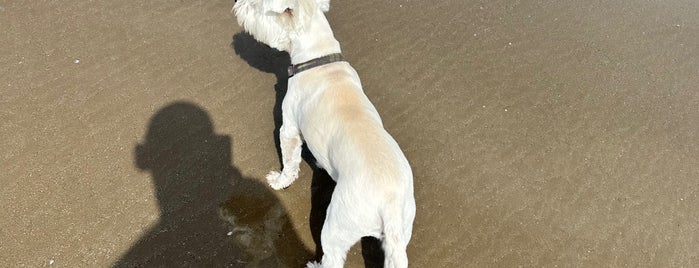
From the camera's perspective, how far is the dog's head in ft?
11.0

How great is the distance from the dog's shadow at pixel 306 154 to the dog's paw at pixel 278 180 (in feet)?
0.78

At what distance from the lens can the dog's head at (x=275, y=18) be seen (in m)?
3.34

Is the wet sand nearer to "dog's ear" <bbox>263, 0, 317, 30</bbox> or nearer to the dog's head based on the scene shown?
the dog's head

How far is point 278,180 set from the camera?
4051 mm

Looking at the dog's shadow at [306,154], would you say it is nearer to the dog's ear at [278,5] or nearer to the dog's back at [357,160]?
the dog's back at [357,160]

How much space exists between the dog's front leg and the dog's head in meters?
0.72

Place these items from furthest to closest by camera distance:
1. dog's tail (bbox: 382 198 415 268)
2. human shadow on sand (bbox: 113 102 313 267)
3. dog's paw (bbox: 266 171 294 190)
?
dog's paw (bbox: 266 171 294 190)
human shadow on sand (bbox: 113 102 313 267)
dog's tail (bbox: 382 198 415 268)

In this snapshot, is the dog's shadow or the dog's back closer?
the dog's back

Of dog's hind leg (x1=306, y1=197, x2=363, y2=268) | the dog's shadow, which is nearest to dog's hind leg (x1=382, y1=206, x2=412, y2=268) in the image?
dog's hind leg (x1=306, y1=197, x2=363, y2=268)

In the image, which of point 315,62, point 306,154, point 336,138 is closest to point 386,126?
point 306,154

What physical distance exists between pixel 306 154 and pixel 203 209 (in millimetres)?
1103

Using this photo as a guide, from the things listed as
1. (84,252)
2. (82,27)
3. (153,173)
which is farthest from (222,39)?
(84,252)

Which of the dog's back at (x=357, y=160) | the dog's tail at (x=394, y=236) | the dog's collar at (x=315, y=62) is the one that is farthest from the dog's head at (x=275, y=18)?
the dog's tail at (x=394, y=236)

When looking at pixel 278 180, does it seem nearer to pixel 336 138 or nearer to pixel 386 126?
pixel 336 138
